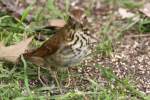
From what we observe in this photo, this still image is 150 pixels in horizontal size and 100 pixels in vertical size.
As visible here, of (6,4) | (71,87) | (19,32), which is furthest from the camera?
(6,4)

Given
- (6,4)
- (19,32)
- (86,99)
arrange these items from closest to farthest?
(86,99)
(19,32)
(6,4)

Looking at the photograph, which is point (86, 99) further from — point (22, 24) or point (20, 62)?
point (22, 24)

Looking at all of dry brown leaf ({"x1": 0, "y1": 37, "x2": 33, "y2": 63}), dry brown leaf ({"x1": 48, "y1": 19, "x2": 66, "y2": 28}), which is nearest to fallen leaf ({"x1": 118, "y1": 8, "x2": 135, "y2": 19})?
dry brown leaf ({"x1": 48, "y1": 19, "x2": 66, "y2": 28})

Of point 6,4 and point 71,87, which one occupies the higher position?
point 6,4

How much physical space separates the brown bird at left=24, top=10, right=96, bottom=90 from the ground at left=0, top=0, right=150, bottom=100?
0.19 m

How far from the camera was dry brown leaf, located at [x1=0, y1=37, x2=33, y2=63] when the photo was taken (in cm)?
447

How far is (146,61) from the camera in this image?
4.84 metres

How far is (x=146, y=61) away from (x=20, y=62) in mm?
1008

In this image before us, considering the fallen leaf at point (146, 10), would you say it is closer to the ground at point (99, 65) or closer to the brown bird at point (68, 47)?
the ground at point (99, 65)

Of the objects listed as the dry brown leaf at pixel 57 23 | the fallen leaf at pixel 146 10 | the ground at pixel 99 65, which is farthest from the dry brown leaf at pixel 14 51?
the fallen leaf at pixel 146 10

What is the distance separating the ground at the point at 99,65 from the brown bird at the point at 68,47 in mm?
195

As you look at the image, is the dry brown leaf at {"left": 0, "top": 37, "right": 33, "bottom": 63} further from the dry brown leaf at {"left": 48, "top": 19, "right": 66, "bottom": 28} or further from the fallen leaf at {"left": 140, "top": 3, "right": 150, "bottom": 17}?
the fallen leaf at {"left": 140, "top": 3, "right": 150, "bottom": 17}

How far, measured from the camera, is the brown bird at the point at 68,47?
165 inches

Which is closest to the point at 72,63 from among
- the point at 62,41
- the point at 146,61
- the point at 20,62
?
the point at 62,41
